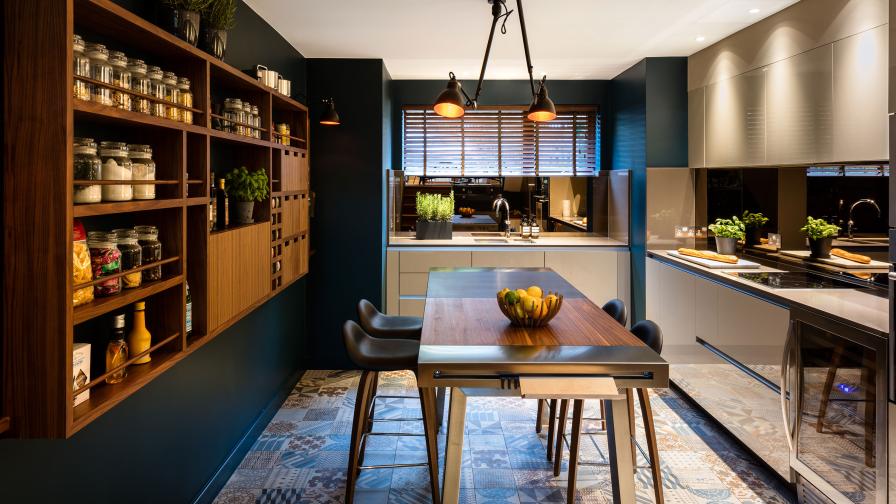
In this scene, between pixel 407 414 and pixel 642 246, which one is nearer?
pixel 407 414

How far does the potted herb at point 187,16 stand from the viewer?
2.42 m

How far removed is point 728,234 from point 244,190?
3.34m

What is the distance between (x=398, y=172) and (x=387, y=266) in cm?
109

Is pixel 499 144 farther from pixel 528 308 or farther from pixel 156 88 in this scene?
pixel 156 88

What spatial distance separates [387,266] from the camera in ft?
18.3

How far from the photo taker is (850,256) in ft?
11.0

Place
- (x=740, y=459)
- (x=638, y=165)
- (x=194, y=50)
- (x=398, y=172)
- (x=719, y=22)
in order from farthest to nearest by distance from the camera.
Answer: (x=398, y=172) → (x=638, y=165) → (x=719, y=22) → (x=740, y=459) → (x=194, y=50)

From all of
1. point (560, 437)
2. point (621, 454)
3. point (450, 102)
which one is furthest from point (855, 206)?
point (450, 102)

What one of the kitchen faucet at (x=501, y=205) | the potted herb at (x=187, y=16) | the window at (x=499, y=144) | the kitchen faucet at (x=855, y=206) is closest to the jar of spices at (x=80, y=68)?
the potted herb at (x=187, y=16)

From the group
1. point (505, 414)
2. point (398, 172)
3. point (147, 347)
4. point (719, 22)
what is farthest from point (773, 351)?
point (398, 172)

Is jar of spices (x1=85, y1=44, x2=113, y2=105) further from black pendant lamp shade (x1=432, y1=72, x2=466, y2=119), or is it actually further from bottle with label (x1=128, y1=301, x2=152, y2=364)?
black pendant lamp shade (x1=432, y1=72, x2=466, y2=119)

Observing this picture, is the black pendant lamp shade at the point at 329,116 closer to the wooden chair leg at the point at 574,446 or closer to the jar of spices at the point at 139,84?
the jar of spices at the point at 139,84

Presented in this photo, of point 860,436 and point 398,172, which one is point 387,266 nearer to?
point 398,172

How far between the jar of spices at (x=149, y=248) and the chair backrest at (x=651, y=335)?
207 centimetres
